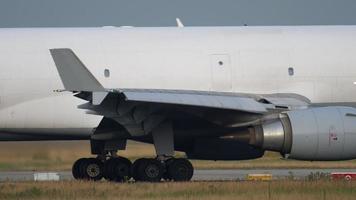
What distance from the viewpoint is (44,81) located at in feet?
80.9

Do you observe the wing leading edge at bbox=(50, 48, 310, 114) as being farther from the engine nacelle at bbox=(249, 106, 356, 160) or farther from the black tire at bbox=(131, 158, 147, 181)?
the black tire at bbox=(131, 158, 147, 181)

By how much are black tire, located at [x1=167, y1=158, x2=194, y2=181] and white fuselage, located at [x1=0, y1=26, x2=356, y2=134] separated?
8.30 ft

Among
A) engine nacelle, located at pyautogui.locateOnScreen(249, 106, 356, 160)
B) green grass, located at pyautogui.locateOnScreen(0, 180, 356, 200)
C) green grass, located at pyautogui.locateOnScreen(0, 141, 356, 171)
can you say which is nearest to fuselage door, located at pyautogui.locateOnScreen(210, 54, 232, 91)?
engine nacelle, located at pyautogui.locateOnScreen(249, 106, 356, 160)

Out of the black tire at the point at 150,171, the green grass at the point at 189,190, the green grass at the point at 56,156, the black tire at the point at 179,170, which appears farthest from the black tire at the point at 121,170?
the green grass at the point at 56,156

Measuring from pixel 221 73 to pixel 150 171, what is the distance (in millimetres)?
3679

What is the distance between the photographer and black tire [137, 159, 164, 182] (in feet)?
74.8

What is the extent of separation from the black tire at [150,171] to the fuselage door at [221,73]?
3.08 m

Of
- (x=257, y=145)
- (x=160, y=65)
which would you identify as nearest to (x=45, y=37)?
(x=160, y=65)

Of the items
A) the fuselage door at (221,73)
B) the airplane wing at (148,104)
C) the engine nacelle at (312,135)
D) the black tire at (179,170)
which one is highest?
the fuselage door at (221,73)

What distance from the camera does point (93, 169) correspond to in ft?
81.8

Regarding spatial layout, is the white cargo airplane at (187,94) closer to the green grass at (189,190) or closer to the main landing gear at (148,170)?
the main landing gear at (148,170)

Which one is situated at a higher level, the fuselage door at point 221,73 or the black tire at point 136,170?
the fuselage door at point 221,73

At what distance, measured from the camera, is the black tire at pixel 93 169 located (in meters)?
24.8

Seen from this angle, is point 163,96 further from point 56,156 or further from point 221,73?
point 56,156
